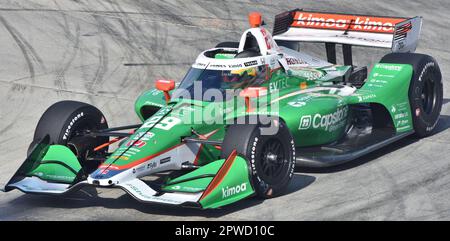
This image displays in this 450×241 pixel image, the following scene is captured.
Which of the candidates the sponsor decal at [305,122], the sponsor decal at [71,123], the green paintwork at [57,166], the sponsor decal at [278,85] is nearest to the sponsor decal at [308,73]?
the sponsor decal at [278,85]

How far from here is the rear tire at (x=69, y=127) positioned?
1148 cm

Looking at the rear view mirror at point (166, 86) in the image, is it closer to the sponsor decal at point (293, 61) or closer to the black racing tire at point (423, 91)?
the sponsor decal at point (293, 61)

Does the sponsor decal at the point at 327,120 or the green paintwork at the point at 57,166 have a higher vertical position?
the sponsor decal at the point at 327,120

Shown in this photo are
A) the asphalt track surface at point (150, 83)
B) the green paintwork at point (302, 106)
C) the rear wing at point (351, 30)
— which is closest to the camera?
the asphalt track surface at point (150, 83)

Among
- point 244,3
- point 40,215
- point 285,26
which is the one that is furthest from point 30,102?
point 244,3

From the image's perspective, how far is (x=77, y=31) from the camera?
2027 cm

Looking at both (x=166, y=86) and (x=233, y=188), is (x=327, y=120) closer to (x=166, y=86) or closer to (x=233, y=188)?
(x=166, y=86)

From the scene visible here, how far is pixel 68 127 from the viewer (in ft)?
37.9

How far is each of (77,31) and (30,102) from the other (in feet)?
15.8

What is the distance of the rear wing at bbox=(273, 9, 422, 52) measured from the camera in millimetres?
14617

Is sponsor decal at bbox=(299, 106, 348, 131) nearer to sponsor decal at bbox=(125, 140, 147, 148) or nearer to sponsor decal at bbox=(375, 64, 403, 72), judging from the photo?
sponsor decal at bbox=(375, 64, 403, 72)

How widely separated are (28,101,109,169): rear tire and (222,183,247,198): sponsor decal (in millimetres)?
2396

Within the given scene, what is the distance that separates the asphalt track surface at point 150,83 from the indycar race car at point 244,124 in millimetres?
305
